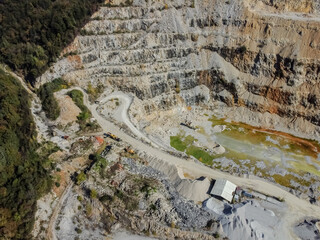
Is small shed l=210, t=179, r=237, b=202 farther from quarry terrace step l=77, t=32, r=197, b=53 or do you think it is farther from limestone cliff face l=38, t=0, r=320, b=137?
quarry terrace step l=77, t=32, r=197, b=53

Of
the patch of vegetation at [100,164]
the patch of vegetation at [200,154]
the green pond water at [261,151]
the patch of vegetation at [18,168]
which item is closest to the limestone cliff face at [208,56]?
the green pond water at [261,151]

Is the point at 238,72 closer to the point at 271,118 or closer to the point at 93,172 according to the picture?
the point at 271,118

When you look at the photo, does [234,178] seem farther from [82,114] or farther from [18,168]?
[18,168]

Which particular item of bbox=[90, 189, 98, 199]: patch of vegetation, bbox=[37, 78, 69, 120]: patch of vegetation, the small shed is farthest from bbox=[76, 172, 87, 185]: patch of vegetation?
the small shed

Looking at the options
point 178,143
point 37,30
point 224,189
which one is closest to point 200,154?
point 178,143

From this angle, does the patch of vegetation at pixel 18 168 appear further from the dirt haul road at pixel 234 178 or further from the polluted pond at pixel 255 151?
the polluted pond at pixel 255 151

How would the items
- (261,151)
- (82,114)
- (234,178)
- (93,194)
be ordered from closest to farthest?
(93,194) → (234,178) → (261,151) → (82,114)

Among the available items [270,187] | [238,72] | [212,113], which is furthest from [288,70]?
[270,187]
